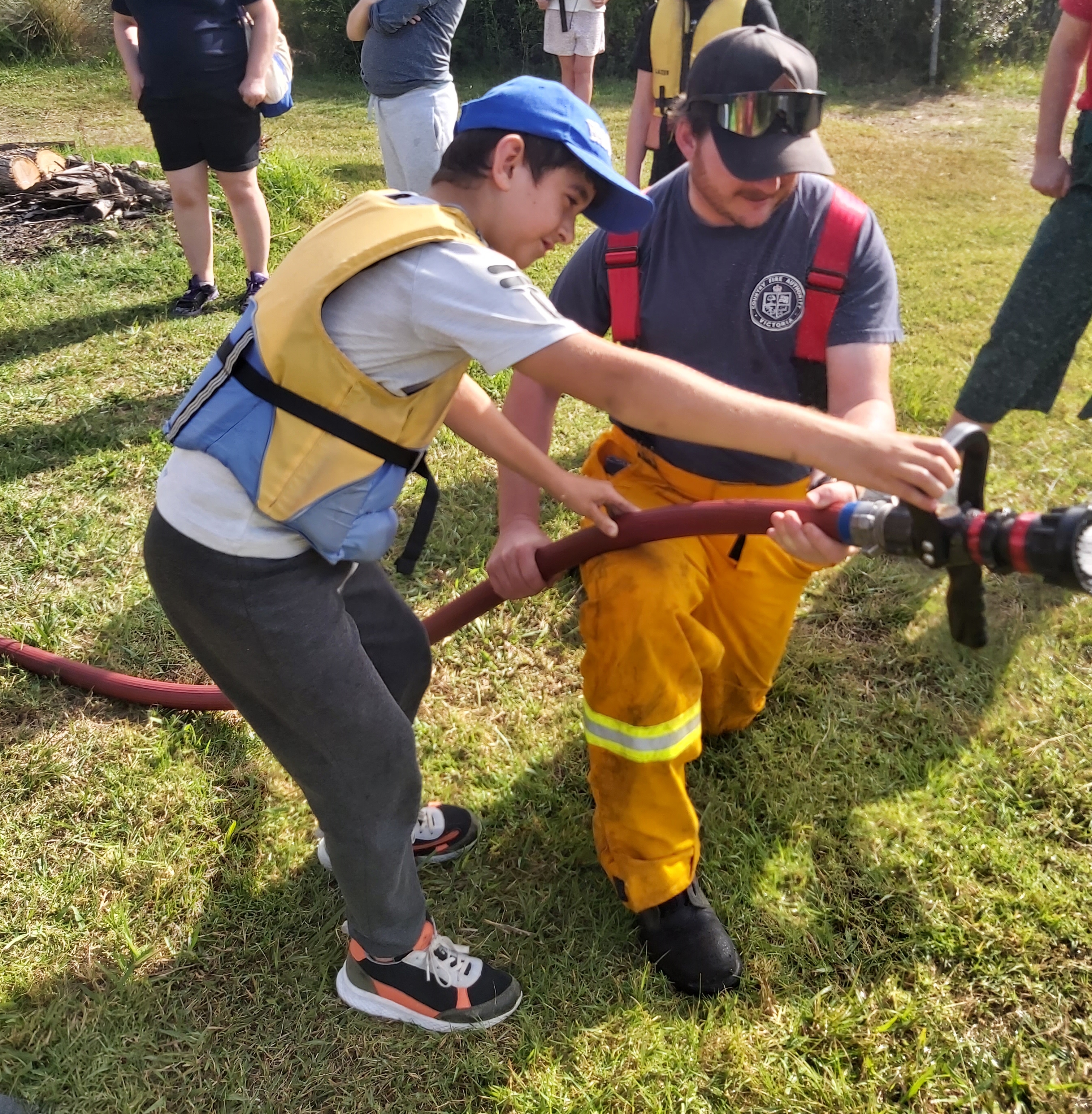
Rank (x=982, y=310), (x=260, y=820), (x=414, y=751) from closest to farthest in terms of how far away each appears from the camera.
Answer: (x=414, y=751), (x=260, y=820), (x=982, y=310)

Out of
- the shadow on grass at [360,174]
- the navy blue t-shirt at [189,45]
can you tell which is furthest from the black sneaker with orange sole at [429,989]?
the shadow on grass at [360,174]

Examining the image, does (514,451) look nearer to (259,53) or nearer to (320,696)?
(320,696)

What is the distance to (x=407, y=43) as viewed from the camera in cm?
441

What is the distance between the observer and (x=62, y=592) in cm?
333

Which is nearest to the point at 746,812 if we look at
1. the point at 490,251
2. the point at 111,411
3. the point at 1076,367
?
the point at 490,251

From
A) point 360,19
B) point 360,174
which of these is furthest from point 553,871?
point 360,174

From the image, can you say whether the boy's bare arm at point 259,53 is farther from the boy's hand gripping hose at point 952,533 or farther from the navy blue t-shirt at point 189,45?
the boy's hand gripping hose at point 952,533

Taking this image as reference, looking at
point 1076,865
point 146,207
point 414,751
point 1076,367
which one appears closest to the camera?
point 414,751

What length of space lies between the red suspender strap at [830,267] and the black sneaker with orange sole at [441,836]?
61.7 inches

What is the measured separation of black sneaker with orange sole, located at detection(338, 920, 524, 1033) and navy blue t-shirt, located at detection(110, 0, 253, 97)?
4.22 meters

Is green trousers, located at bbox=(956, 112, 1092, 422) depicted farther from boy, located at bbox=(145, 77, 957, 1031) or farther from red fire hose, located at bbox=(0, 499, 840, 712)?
boy, located at bbox=(145, 77, 957, 1031)

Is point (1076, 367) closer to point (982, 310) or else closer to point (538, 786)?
point (982, 310)

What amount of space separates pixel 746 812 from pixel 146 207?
6.07m

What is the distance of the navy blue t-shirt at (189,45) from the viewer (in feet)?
14.6
